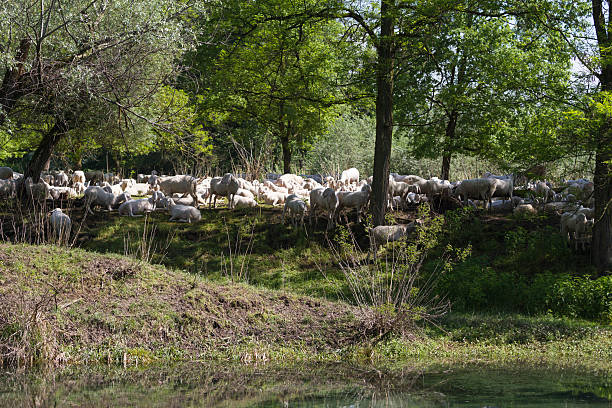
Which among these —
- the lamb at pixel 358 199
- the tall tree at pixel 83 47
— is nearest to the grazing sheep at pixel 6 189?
the tall tree at pixel 83 47

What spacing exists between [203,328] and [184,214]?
29.2ft

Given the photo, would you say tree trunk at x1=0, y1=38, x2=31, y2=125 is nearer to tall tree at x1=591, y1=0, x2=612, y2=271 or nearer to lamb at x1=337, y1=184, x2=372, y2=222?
lamb at x1=337, y1=184, x2=372, y2=222

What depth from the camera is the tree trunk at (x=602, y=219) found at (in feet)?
47.2

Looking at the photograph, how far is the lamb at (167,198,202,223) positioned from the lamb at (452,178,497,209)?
26.5ft

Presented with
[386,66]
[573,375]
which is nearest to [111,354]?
[573,375]

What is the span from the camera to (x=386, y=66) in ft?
57.9

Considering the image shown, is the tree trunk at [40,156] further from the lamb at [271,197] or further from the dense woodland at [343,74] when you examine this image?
the lamb at [271,197]

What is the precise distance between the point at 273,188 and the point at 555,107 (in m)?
10.2

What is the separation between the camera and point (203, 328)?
11.5 meters

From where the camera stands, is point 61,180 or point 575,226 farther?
point 61,180

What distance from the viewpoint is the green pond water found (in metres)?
8.02

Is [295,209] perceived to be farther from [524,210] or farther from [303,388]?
[303,388]

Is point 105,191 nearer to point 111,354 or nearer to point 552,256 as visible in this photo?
point 111,354

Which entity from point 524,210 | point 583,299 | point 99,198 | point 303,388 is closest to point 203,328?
point 303,388
